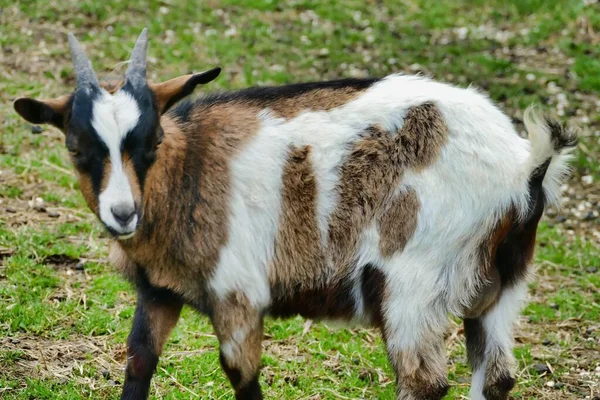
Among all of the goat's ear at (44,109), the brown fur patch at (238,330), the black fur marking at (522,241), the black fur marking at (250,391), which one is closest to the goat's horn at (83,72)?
the goat's ear at (44,109)

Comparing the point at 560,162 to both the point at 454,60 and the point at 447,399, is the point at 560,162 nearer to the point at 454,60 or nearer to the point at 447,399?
the point at 447,399

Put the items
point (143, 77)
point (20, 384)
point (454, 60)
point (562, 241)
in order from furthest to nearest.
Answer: point (454, 60), point (562, 241), point (20, 384), point (143, 77)

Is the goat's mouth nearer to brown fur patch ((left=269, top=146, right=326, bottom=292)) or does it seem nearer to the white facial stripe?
the white facial stripe

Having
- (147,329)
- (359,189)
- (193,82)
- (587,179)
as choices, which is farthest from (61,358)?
(587,179)

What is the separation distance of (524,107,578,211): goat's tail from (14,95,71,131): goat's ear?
2.28 metres

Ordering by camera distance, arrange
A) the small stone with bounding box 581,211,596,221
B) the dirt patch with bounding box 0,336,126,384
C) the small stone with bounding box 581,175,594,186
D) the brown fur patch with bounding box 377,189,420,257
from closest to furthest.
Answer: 1. the brown fur patch with bounding box 377,189,420,257
2. the dirt patch with bounding box 0,336,126,384
3. the small stone with bounding box 581,211,596,221
4. the small stone with bounding box 581,175,594,186

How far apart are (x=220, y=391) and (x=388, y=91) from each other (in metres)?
2.12

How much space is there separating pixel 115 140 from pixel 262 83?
5790 millimetres

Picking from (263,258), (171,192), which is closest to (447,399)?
(263,258)

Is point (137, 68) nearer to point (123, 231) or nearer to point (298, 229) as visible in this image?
point (123, 231)

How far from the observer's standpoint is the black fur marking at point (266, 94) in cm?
511

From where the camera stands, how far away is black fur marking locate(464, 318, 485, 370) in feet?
16.7

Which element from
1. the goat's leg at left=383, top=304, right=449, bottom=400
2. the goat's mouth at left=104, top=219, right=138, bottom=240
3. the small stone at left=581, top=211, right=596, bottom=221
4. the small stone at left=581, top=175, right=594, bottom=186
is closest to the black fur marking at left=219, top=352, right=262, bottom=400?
the goat's leg at left=383, top=304, right=449, bottom=400

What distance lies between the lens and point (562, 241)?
8.02 meters
